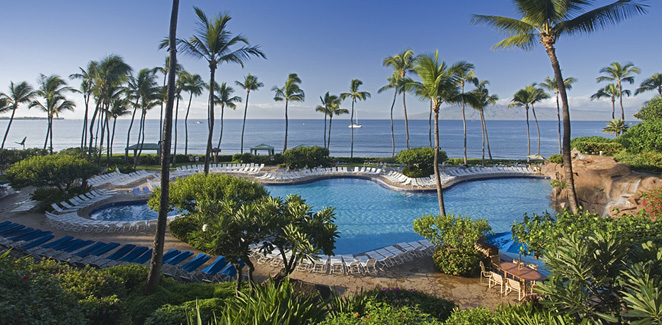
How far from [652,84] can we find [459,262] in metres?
44.7

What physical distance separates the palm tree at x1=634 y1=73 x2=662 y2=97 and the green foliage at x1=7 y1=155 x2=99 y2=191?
5611cm

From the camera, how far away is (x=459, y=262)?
10.2 metres

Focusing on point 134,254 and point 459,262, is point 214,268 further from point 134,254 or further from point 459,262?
point 459,262

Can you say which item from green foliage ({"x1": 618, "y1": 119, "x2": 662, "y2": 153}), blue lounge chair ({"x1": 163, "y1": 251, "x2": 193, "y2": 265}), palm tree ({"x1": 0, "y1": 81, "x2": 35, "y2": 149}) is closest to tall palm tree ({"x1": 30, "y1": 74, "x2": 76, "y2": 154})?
palm tree ({"x1": 0, "y1": 81, "x2": 35, "y2": 149})

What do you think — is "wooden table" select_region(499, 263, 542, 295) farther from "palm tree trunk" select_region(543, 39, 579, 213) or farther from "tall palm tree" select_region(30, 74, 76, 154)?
"tall palm tree" select_region(30, 74, 76, 154)

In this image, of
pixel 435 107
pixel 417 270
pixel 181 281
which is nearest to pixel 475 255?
pixel 417 270

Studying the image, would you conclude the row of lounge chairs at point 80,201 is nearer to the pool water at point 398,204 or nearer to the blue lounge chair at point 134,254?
the blue lounge chair at point 134,254

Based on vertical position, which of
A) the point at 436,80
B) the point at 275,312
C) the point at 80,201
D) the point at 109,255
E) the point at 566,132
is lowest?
the point at 109,255

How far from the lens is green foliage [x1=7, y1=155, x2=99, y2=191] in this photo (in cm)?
1717

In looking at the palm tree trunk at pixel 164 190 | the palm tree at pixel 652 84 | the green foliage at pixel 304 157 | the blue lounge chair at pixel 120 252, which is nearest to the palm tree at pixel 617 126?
the palm tree at pixel 652 84

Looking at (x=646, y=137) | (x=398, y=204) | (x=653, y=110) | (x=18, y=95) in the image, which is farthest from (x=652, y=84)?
(x=18, y=95)

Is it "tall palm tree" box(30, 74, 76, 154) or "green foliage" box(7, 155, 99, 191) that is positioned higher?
"tall palm tree" box(30, 74, 76, 154)

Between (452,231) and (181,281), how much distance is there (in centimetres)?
889

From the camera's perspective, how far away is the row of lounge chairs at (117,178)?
2444 centimetres
